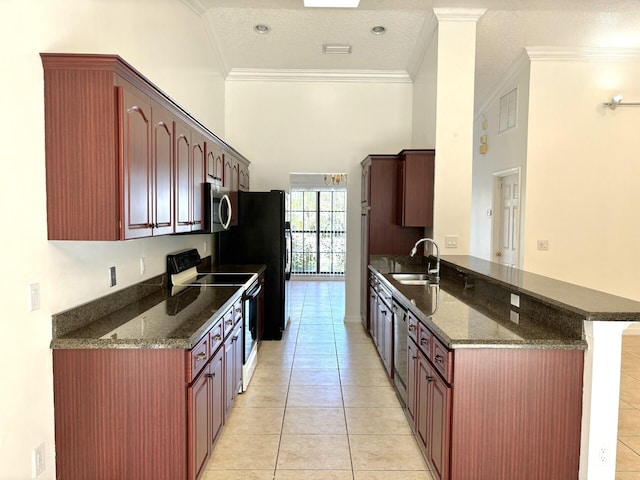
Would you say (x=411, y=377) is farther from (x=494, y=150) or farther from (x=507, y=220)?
(x=494, y=150)

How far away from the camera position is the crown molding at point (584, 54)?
5102 mm

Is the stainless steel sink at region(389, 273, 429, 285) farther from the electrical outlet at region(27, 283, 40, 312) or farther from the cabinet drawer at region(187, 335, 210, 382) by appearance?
the electrical outlet at region(27, 283, 40, 312)

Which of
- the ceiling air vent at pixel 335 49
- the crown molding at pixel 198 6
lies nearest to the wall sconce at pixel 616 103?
the ceiling air vent at pixel 335 49

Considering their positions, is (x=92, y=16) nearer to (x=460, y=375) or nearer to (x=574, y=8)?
(x=460, y=375)

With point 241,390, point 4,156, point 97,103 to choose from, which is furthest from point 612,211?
point 4,156

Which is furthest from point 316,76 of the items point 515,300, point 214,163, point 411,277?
point 515,300

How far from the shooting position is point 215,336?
2.60m

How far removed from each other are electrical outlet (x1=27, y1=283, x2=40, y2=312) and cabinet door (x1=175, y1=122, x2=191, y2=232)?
0.99m

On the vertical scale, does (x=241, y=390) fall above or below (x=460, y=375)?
below

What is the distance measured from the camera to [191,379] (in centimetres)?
213

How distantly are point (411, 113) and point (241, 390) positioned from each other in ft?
13.6

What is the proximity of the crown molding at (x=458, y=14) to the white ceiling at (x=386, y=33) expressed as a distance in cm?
7

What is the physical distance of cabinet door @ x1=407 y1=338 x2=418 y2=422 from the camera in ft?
9.14

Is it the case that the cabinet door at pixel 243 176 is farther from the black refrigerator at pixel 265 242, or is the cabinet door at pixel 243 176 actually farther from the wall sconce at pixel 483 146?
the wall sconce at pixel 483 146
